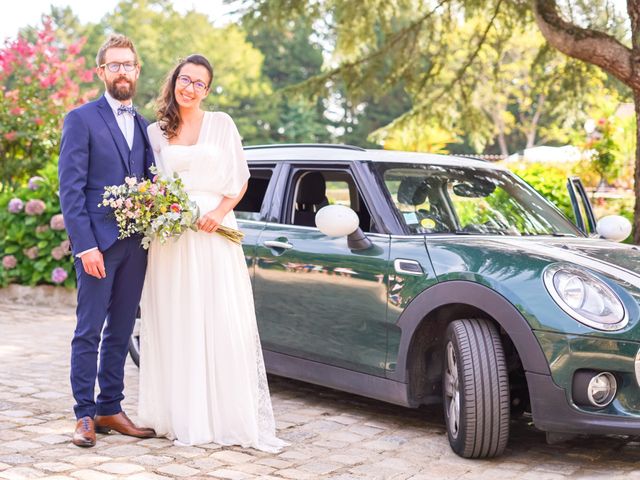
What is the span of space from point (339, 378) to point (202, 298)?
3.18ft

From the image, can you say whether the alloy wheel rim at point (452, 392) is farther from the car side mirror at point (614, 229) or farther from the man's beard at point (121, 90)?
the man's beard at point (121, 90)

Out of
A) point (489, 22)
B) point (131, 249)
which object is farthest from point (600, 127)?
point (131, 249)

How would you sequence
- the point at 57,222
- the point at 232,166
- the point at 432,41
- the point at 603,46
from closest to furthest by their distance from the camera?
the point at 232,166 → the point at 603,46 → the point at 57,222 → the point at 432,41

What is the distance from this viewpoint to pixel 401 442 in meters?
4.89

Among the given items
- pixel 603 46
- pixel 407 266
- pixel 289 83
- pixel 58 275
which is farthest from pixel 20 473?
pixel 289 83

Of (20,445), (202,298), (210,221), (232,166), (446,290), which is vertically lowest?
(20,445)

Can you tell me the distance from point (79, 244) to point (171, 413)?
1.01 metres

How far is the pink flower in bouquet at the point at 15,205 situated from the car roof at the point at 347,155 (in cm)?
541

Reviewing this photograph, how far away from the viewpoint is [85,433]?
457 centimetres

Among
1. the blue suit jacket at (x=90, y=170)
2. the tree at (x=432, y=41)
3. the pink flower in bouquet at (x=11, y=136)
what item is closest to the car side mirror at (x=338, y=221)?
the blue suit jacket at (x=90, y=170)

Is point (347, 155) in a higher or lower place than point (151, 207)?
higher

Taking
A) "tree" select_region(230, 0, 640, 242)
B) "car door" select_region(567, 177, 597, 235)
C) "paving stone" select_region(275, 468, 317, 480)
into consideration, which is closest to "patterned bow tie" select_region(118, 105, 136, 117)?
"paving stone" select_region(275, 468, 317, 480)

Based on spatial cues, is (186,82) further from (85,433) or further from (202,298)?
(85,433)

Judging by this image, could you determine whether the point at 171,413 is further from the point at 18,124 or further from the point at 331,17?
the point at 18,124
